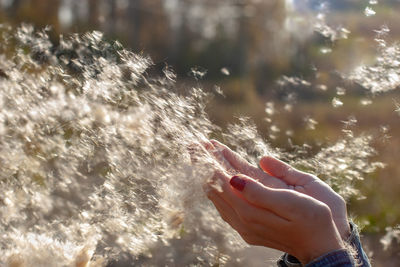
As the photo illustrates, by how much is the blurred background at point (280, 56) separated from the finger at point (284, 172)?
1.25 meters

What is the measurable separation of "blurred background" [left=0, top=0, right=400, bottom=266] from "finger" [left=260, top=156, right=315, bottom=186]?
1.25m

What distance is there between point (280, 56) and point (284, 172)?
4281 millimetres

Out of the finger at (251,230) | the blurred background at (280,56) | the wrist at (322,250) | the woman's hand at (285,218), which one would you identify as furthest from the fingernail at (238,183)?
the blurred background at (280,56)

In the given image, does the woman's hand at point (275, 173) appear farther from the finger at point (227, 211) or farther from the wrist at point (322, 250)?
the wrist at point (322, 250)

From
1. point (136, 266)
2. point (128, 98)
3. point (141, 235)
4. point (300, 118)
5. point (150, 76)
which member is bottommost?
point (300, 118)

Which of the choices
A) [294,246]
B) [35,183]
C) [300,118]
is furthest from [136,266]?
[300,118]

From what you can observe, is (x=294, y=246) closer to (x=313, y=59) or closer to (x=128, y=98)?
(x=128, y=98)

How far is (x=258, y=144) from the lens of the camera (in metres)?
2.49

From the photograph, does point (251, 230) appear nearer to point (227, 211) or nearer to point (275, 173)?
point (227, 211)

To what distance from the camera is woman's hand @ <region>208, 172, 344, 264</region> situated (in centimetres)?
108

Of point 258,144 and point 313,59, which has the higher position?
point 258,144

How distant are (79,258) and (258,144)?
152 centimetres

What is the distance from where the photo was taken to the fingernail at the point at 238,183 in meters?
1.15

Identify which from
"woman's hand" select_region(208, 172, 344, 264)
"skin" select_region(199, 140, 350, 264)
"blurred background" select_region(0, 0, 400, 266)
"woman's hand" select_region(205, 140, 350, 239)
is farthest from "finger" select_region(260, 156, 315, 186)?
"blurred background" select_region(0, 0, 400, 266)
